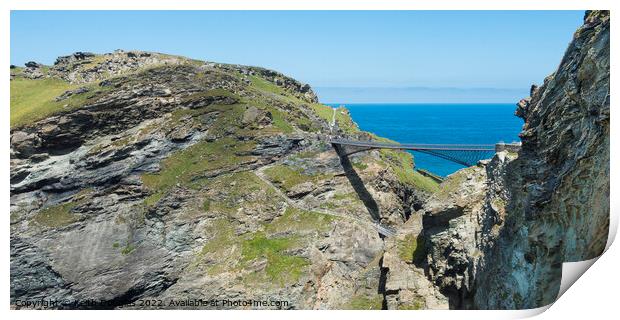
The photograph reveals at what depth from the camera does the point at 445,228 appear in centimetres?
3856

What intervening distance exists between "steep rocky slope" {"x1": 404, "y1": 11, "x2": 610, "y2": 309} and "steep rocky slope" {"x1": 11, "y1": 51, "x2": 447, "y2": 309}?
9.56 m

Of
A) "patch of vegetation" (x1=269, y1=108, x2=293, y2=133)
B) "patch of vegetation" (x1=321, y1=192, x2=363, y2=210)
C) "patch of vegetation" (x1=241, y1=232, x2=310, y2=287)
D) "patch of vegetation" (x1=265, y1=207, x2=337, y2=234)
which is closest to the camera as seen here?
"patch of vegetation" (x1=241, y1=232, x2=310, y2=287)

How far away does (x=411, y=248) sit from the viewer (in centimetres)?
4231

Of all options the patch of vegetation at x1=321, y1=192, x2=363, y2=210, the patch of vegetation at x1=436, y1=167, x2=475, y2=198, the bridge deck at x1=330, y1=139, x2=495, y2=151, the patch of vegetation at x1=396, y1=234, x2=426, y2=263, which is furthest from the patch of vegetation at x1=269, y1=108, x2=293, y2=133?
the patch of vegetation at x1=436, y1=167, x2=475, y2=198

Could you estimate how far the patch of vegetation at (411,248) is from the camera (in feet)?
134

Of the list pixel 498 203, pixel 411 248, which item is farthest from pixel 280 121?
pixel 498 203

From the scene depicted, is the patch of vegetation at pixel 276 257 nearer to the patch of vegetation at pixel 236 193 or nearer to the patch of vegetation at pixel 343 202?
the patch of vegetation at pixel 236 193

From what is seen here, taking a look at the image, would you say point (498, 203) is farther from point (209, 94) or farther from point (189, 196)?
point (209, 94)

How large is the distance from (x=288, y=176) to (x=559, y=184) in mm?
38022

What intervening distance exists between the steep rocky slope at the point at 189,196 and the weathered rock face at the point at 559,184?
44.3 feet

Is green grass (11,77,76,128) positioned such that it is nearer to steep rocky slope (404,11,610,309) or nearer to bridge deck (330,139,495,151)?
bridge deck (330,139,495,151)

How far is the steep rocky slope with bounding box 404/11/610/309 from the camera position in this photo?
922 inches

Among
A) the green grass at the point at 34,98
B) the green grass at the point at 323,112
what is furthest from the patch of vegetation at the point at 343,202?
the green grass at the point at 34,98

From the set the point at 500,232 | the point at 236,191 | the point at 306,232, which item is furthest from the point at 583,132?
the point at 236,191
